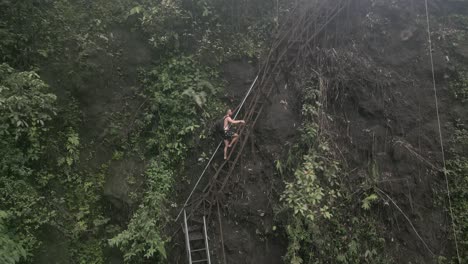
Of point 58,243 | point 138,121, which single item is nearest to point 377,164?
point 138,121

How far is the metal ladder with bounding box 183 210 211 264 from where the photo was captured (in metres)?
7.31

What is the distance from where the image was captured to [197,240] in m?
7.50

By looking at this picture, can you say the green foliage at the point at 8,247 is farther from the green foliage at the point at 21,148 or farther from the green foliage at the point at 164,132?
the green foliage at the point at 164,132

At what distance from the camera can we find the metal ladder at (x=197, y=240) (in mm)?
7309

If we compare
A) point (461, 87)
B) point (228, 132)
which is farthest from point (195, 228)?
point (461, 87)

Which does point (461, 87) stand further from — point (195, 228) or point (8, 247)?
point (8, 247)

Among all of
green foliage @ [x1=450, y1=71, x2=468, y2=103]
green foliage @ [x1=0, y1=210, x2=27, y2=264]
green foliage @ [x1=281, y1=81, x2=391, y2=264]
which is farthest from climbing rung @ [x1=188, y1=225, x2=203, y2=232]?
green foliage @ [x1=450, y1=71, x2=468, y2=103]

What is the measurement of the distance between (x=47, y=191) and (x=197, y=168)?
3.20 metres

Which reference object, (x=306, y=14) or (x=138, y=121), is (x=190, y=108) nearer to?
(x=138, y=121)

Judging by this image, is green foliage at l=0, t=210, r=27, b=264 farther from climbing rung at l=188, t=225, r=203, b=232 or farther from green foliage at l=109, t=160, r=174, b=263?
climbing rung at l=188, t=225, r=203, b=232

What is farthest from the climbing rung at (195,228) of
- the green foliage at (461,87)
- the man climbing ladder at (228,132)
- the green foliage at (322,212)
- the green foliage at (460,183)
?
the green foliage at (461,87)

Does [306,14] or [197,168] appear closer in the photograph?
[197,168]

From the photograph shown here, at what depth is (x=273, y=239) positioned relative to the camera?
776cm

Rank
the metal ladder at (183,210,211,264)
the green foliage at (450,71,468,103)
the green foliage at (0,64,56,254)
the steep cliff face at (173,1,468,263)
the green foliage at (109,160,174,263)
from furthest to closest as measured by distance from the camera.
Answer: the green foliage at (450,71,468,103) < the steep cliff face at (173,1,468,263) < the metal ladder at (183,210,211,264) < the green foliage at (109,160,174,263) < the green foliage at (0,64,56,254)
